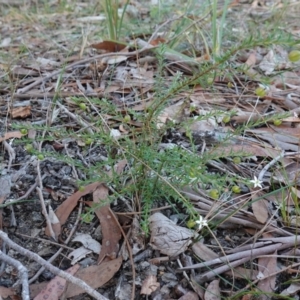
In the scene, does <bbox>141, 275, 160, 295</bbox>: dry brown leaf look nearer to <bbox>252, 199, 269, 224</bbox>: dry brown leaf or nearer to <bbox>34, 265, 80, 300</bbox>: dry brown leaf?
<bbox>34, 265, 80, 300</bbox>: dry brown leaf

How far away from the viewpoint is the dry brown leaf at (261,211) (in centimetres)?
124

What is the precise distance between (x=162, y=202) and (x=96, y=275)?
281 mm

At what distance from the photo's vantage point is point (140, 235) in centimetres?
119

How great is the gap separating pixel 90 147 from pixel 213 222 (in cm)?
50

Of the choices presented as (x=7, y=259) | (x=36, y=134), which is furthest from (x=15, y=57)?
(x=7, y=259)

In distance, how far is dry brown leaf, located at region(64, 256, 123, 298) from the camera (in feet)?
3.68

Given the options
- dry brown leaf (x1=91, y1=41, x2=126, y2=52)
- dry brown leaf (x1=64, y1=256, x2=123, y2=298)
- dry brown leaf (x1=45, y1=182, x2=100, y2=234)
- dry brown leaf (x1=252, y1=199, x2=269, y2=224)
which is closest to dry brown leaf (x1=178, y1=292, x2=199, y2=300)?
dry brown leaf (x1=64, y1=256, x2=123, y2=298)

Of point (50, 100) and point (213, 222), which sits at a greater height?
point (50, 100)

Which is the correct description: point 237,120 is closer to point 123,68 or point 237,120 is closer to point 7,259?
point 123,68

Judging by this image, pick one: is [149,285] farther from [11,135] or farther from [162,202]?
[11,135]

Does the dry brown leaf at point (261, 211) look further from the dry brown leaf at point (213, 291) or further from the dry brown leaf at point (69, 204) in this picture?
the dry brown leaf at point (69, 204)

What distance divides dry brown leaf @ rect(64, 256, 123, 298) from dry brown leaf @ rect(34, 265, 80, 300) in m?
0.02

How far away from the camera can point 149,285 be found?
111cm

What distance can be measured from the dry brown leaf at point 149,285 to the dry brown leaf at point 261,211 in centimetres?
35
